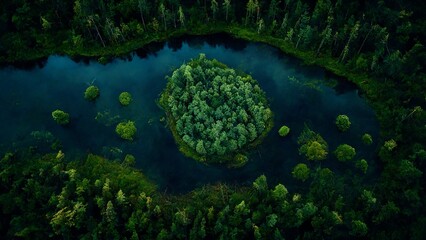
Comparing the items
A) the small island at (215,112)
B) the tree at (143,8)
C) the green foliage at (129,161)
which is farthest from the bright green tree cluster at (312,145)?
the tree at (143,8)

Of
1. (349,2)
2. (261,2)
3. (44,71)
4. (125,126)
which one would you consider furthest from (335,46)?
(44,71)

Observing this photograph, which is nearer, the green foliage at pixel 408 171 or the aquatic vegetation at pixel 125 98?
the green foliage at pixel 408 171

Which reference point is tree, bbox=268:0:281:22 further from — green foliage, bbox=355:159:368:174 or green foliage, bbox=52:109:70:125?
green foliage, bbox=52:109:70:125

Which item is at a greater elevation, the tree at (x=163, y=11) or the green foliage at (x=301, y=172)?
the tree at (x=163, y=11)

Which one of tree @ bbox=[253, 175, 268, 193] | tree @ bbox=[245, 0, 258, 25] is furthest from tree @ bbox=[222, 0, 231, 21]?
tree @ bbox=[253, 175, 268, 193]

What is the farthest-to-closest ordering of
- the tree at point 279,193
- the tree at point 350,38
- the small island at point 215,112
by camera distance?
the tree at point 350,38, the small island at point 215,112, the tree at point 279,193

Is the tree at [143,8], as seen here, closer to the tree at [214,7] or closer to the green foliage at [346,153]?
the tree at [214,7]
